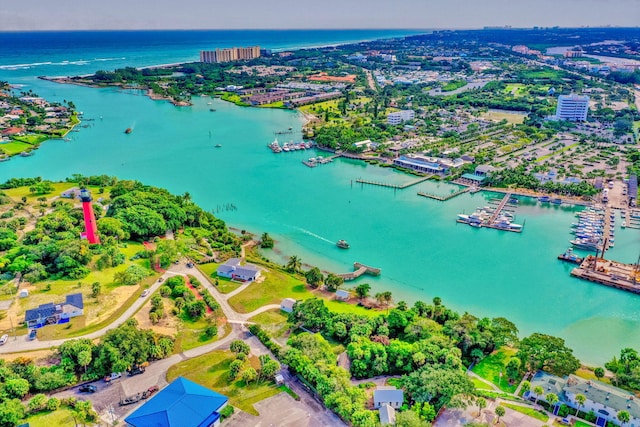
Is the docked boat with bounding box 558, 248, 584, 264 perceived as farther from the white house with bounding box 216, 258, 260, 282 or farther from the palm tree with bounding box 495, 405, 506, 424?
the white house with bounding box 216, 258, 260, 282

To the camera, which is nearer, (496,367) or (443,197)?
(496,367)

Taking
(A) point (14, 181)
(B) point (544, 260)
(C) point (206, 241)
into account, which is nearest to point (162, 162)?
(A) point (14, 181)

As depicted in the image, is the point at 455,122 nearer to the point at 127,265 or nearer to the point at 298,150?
the point at 298,150

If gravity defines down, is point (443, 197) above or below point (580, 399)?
above

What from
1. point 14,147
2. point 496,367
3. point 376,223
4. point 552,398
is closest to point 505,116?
point 376,223

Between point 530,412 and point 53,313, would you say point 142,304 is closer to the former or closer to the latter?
point 53,313

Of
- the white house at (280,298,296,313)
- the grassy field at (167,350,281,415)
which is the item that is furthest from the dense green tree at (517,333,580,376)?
the white house at (280,298,296,313)

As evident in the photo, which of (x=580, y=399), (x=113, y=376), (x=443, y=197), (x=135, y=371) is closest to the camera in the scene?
(x=580, y=399)
